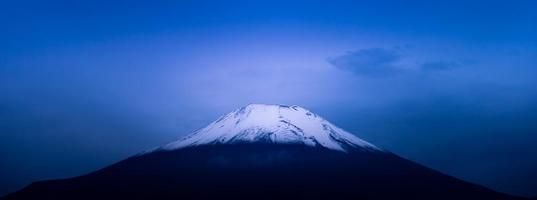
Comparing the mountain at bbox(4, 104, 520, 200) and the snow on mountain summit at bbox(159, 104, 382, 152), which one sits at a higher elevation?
the snow on mountain summit at bbox(159, 104, 382, 152)

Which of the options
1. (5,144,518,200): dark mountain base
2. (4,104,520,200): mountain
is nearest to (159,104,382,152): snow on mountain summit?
(4,104,520,200): mountain

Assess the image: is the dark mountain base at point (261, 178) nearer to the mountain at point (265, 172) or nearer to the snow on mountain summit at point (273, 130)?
the mountain at point (265, 172)

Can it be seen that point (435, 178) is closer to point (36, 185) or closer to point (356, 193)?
point (356, 193)

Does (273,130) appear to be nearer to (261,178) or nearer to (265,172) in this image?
(265,172)

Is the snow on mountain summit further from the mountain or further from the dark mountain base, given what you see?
the dark mountain base

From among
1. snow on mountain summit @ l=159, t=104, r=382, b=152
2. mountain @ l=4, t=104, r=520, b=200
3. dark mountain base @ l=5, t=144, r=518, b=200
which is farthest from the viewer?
snow on mountain summit @ l=159, t=104, r=382, b=152

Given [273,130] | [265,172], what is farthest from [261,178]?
[273,130]

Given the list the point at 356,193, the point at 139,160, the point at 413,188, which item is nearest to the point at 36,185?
the point at 139,160
